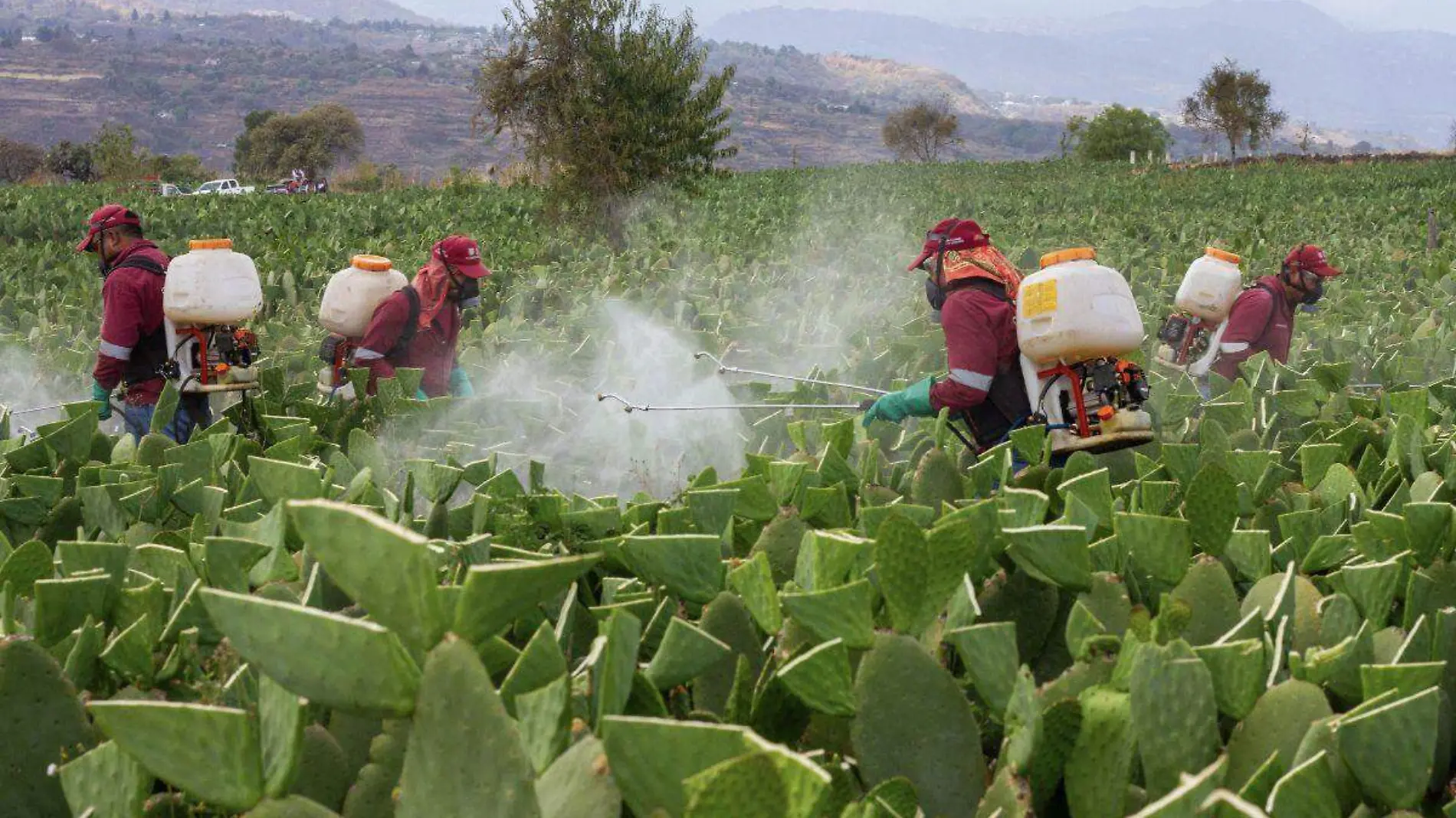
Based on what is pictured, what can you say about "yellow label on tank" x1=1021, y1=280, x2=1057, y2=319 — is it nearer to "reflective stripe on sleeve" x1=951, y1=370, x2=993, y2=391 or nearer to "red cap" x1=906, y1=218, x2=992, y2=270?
"reflective stripe on sleeve" x1=951, y1=370, x2=993, y2=391

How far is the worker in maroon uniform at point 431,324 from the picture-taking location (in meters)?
7.32

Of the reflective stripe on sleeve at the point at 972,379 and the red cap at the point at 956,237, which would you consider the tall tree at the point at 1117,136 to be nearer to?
the red cap at the point at 956,237

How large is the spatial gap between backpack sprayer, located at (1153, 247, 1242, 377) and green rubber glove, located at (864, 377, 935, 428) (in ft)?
9.60

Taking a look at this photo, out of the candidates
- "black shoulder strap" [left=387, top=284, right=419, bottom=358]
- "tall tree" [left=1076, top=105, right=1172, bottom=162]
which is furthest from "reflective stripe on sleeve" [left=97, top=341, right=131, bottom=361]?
"tall tree" [left=1076, top=105, right=1172, bottom=162]

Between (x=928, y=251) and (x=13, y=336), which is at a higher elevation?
(x=928, y=251)

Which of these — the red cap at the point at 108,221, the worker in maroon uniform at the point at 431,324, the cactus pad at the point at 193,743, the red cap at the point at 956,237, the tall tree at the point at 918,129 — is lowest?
the worker in maroon uniform at the point at 431,324

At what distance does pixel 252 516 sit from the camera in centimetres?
338

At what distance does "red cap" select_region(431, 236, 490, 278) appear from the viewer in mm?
7613

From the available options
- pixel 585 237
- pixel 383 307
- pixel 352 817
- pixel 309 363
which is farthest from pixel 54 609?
pixel 585 237

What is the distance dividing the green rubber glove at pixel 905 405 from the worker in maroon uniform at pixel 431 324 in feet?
8.98

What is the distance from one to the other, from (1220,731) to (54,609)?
1.95 metres

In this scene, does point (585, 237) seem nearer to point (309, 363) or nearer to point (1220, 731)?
point (309, 363)

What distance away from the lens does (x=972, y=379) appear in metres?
5.32

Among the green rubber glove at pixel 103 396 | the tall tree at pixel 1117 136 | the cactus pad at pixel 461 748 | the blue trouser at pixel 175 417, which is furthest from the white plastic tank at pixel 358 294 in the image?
the tall tree at pixel 1117 136
